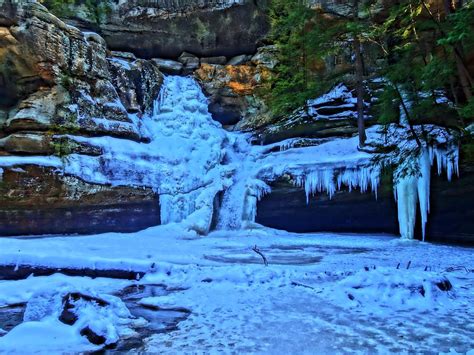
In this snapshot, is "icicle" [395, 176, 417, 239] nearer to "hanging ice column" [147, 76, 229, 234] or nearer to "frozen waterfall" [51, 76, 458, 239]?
"frozen waterfall" [51, 76, 458, 239]

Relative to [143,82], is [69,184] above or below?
below

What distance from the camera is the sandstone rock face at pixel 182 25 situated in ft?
67.0

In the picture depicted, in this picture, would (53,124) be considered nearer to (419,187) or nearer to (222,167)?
(222,167)

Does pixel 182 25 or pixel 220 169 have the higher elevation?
pixel 182 25

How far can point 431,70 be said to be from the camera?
305 inches

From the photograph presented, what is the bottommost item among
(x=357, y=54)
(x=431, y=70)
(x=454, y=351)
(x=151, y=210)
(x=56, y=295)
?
(x=454, y=351)

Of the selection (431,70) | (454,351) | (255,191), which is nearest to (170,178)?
(255,191)

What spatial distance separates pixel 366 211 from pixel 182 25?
14.9 m

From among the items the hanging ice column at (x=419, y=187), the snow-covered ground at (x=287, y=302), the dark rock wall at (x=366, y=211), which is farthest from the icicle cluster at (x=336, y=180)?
the snow-covered ground at (x=287, y=302)

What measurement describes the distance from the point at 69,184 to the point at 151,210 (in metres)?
3.20

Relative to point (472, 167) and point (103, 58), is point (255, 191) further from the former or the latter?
point (103, 58)

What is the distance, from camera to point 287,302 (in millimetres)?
4727

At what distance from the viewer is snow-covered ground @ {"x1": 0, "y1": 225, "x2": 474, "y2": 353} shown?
3332 mm

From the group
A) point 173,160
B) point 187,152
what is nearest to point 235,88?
point 187,152
